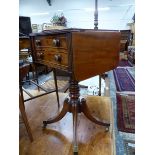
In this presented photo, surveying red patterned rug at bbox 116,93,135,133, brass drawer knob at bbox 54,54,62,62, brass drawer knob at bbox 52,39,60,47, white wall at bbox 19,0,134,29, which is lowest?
red patterned rug at bbox 116,93,135,133

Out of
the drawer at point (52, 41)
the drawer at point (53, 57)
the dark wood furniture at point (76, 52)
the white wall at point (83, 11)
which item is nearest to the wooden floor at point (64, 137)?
the dark wood furniture at point (76, 52)

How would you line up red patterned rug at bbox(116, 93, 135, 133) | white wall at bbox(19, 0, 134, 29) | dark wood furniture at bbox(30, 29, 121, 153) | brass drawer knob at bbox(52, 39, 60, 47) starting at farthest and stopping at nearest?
white wall at bbox(19, 0, 134, 29) < red patterned rug at bbox(116, 93, 135, 133) < brass drawer knob at bbox(52, 39, 60, 47) < dark wood furniture at bbox(30, 29, 121, 153)

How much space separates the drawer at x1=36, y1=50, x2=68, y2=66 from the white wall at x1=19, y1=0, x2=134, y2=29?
8.19 metres

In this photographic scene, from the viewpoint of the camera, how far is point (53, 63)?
1293 millimetres

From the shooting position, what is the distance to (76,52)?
1052mm

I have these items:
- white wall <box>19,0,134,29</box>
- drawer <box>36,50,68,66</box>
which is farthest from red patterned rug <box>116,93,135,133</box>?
white wall <box>19,0,134,29</box>

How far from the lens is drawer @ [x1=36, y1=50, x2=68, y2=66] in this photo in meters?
1.15

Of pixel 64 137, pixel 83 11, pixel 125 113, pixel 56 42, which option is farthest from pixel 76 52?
pixel 83 11

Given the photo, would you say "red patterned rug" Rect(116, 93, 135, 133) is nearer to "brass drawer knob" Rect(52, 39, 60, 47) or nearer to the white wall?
"brass drawer knob" Rect(52, 39, 60, 47)

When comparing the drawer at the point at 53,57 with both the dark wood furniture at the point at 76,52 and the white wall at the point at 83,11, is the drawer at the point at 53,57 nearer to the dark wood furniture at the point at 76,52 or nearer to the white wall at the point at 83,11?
the dark wood furniture at the point at 76,52

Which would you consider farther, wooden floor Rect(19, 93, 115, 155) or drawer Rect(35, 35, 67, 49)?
wooden floor Rect(19, 93, 115, 155)

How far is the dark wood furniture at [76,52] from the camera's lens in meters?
1.06
